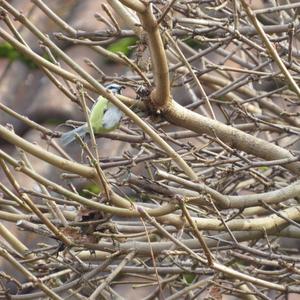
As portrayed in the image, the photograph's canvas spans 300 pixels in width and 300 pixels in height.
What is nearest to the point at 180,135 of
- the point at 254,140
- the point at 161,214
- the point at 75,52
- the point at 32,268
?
the point at 254,140

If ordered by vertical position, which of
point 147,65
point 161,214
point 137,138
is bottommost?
point 161,214

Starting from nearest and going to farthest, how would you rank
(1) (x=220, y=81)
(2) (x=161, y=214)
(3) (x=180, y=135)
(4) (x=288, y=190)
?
(2) (x=161, y=214), (4) (x=288, y=190), (3) (x=180, y=135), (1) (x=220, y=81)

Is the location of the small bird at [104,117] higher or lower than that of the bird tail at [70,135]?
higher

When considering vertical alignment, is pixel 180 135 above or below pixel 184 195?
above

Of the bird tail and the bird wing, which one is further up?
the bird wing

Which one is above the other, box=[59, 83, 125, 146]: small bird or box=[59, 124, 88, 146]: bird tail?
box=[59, 83, 125, 146]: small bird

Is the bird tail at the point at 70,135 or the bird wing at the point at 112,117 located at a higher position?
the bird wing at the point at 112,117

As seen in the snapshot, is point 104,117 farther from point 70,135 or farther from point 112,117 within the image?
point 70,135

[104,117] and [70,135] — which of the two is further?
[70,135]

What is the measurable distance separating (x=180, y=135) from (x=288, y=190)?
55 cm

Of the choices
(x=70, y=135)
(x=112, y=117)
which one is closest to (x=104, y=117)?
(x=112, y=117)

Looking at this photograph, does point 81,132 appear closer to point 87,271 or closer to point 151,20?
point 87,271

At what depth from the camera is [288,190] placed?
2150mm

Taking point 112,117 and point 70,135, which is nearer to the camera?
point 112,117
